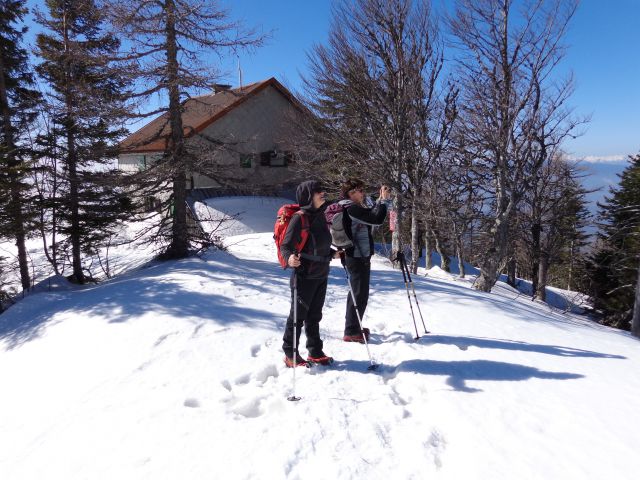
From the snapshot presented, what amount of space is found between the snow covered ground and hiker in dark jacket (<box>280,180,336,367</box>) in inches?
10.7

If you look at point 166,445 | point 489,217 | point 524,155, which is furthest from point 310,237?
point 489,217

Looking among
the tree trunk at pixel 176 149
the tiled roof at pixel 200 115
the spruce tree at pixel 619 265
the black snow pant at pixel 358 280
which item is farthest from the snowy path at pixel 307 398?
the spruce tree at pixel 619 265

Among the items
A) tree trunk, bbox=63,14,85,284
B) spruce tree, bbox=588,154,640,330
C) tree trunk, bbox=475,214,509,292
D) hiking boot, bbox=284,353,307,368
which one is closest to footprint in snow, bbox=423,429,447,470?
hiking boot, bbox=284,353,307,368

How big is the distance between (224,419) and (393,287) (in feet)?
16.7

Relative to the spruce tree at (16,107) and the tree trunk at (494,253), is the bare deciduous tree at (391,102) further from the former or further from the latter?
the spruce tree at (16,107)

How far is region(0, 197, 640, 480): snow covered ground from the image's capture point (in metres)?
2.87

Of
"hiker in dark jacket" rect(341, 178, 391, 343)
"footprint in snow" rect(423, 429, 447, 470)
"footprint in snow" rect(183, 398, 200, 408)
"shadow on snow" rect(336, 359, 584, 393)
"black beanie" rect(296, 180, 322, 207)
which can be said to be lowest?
"footprint in snow" rect(183, 398, 200, 408)

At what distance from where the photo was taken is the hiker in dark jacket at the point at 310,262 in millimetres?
3969

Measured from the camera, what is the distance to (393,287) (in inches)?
309

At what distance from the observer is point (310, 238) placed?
4.09m

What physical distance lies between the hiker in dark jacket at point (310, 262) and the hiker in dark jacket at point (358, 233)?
1.59ft

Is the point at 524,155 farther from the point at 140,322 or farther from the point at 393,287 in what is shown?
the point at 140,322

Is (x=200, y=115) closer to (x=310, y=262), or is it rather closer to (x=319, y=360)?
(x=310, y=262)

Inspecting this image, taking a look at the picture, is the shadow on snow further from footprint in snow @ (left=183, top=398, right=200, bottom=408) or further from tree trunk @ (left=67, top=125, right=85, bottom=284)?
tree trunk @ (left=67, top=125, right=85, bottom=284)
